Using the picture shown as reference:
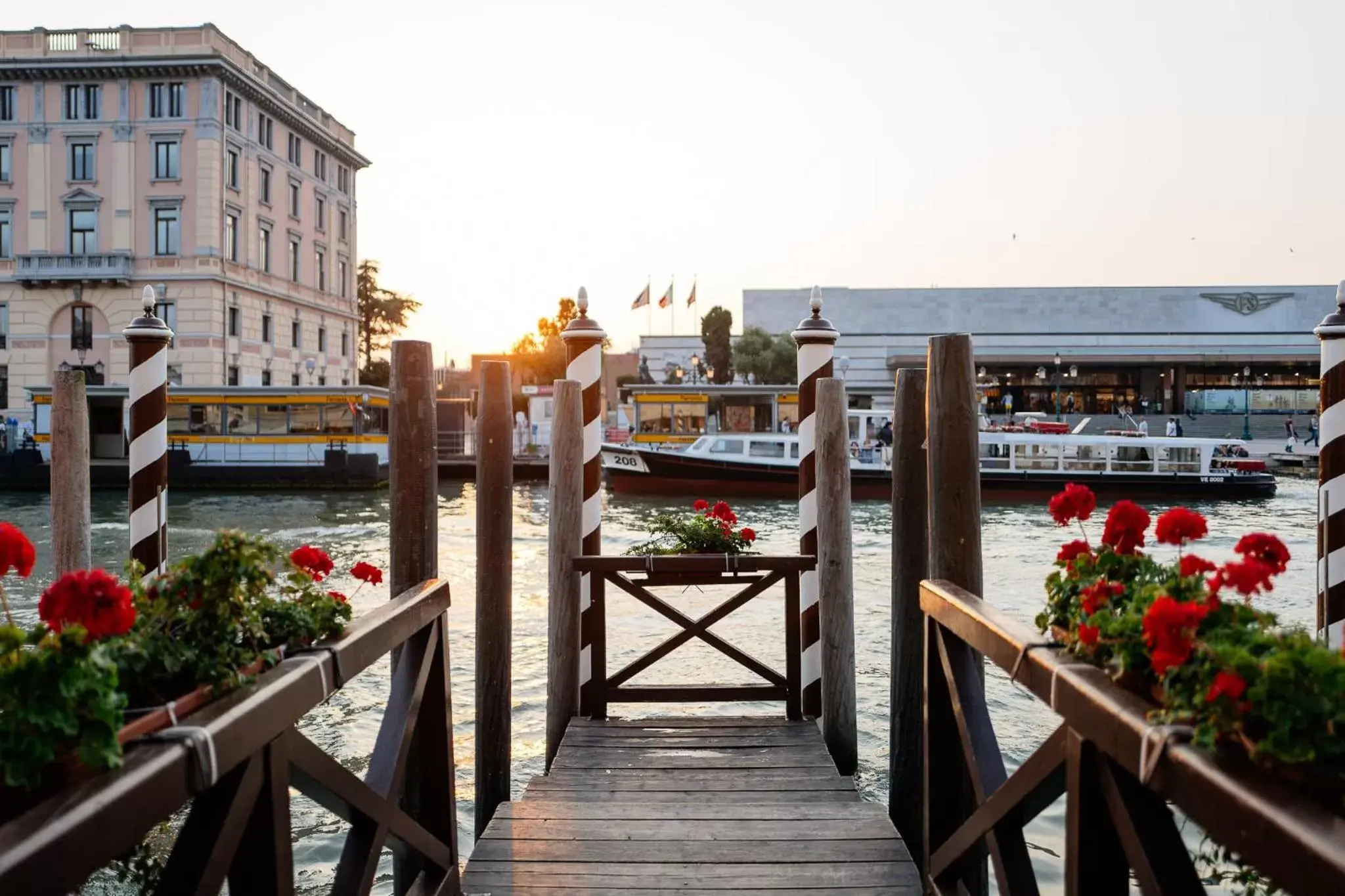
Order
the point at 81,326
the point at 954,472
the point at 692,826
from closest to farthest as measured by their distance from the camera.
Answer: the point at 954,472 < the point at 692,826 < the point at 81,326

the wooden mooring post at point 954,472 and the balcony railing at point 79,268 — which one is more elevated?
the balcony railing at point 79,268

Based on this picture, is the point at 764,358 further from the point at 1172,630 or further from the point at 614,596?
the point at 1172,630

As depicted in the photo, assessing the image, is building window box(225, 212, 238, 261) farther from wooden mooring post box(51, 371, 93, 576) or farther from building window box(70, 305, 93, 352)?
wooden mooring post box(51, 371, 93, 576)

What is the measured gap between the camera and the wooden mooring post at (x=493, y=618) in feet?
16.2

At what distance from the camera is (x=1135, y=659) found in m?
2.11

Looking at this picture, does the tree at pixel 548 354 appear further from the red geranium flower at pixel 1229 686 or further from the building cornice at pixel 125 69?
the red geranium flower at pixel 1229 686

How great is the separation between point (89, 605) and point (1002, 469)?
91.4 feet

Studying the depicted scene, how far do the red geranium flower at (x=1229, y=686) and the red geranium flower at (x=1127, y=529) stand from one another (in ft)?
3.34

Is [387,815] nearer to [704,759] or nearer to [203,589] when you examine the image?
[203,589]

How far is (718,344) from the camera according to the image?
5969 cm

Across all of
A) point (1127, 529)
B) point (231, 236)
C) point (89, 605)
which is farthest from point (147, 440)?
point (231, 236)

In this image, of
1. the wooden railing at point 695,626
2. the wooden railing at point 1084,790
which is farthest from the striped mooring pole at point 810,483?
the wooden railing at point 1084,790

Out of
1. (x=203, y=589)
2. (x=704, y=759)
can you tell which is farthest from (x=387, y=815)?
(x=704, y=759)

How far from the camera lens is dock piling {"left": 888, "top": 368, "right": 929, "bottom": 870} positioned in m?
4.56
